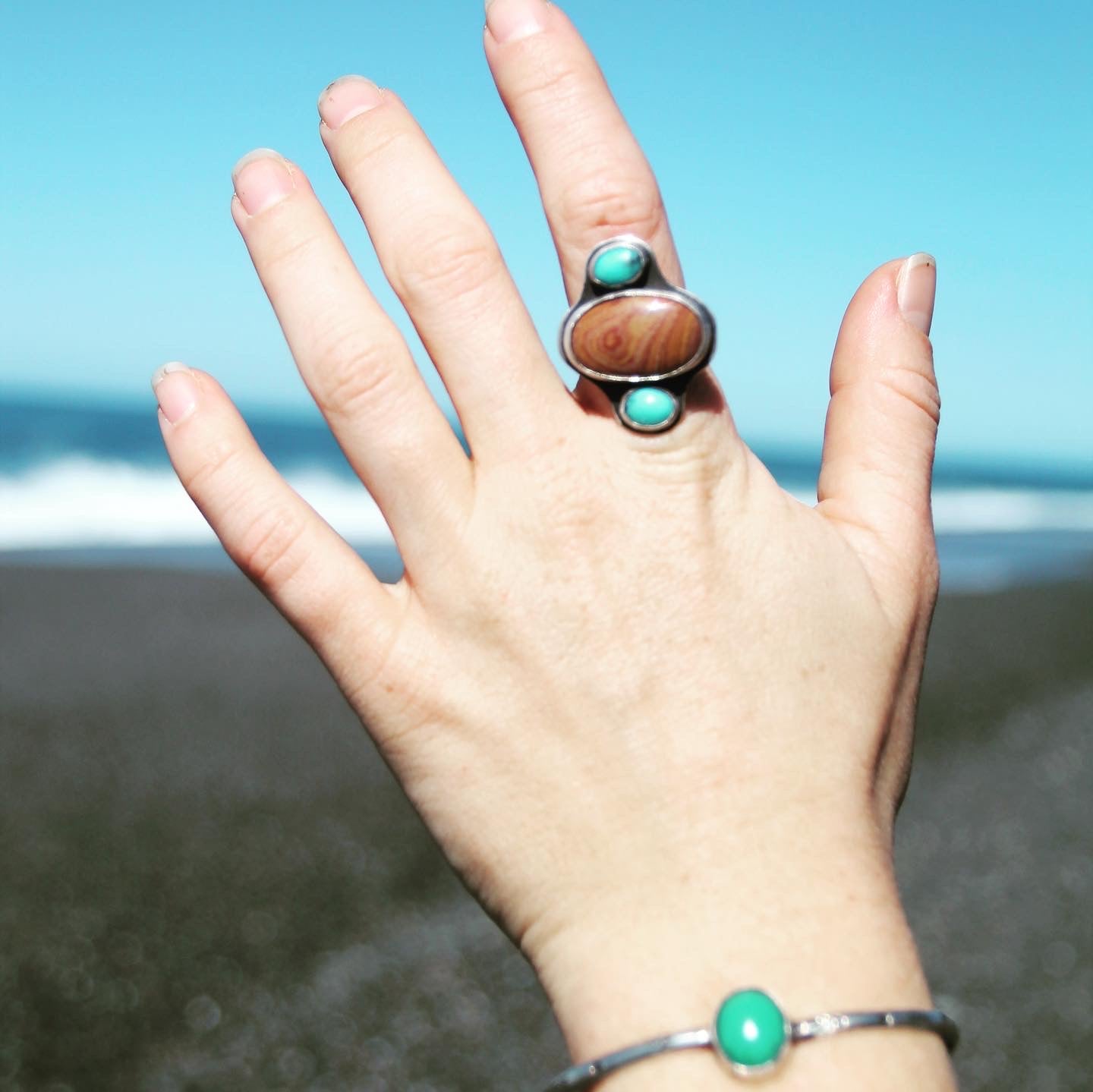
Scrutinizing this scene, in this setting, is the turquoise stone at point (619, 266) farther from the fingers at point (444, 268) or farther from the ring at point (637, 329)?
the fingers at point (444, 268)

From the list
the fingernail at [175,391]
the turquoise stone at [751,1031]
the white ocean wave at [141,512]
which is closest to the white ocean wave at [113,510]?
the white ocean wave at [141,512]

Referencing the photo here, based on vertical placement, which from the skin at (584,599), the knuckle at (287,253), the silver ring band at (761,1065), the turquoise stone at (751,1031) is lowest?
the silver ring band at (761,1065)

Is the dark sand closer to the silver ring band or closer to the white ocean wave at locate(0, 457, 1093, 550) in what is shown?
the silver ring band

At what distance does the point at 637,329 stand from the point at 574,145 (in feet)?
1.01

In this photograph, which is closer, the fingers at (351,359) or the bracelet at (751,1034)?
the bracelet at (751,1034)

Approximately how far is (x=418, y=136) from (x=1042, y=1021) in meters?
3.36

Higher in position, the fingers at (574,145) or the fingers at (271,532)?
the fingers at (574,145)

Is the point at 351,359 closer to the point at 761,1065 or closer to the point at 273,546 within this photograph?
the point at 273,546

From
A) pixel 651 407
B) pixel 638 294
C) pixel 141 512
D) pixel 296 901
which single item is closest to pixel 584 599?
pixel 651 407

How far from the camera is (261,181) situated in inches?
65.8

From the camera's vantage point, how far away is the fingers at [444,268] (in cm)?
147

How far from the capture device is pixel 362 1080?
9.95ft

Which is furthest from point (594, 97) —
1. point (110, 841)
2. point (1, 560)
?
point (1, 560)

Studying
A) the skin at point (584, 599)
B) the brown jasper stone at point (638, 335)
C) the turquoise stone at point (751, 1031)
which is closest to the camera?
the turquoise stone at point (751, 1031)
